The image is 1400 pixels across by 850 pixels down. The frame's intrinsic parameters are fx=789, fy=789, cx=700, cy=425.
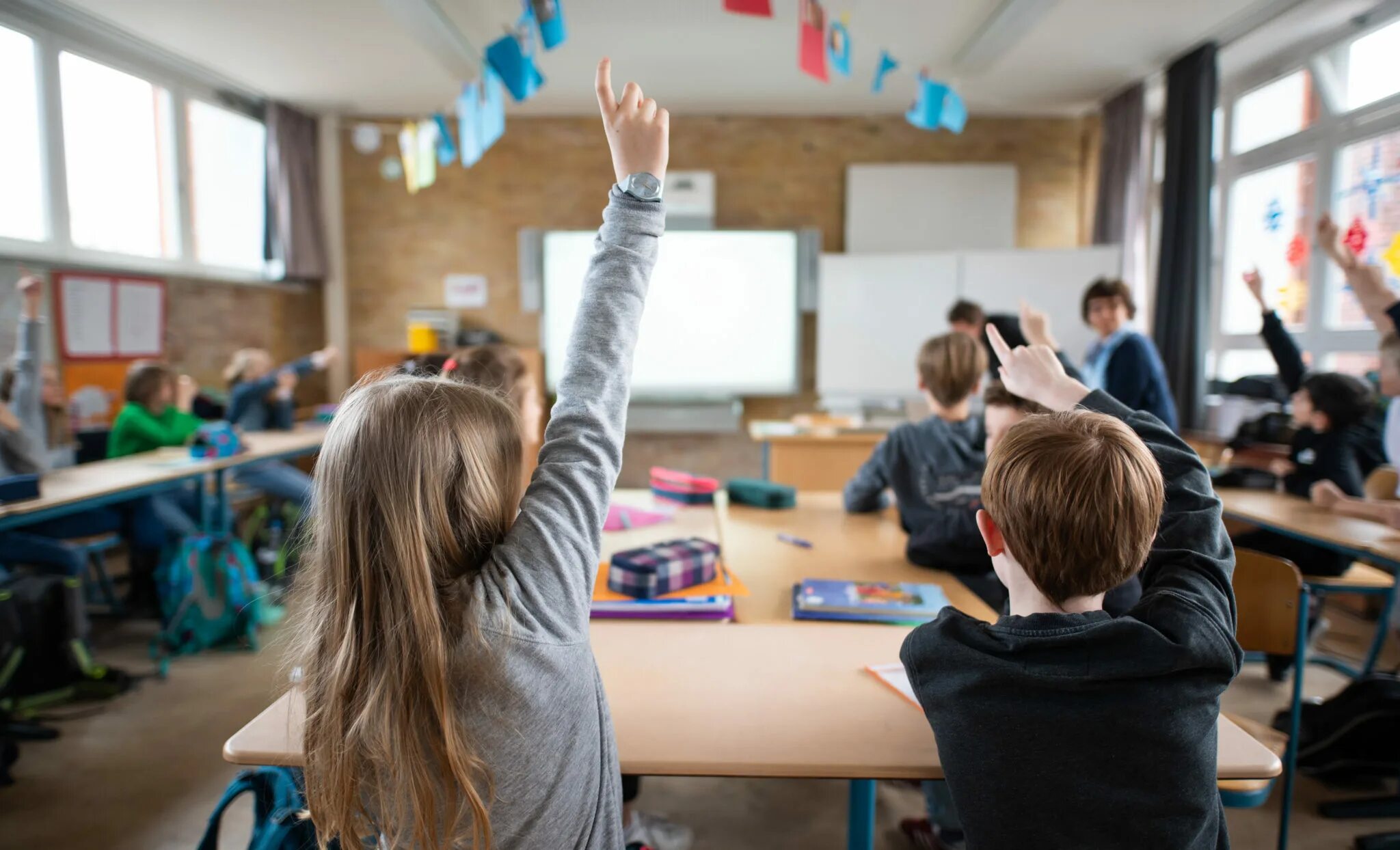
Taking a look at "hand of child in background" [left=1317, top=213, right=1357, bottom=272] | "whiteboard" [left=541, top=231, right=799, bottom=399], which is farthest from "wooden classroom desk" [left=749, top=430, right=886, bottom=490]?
"hand of child in background" [left=1317, top=213, right=1357, bottom=272]

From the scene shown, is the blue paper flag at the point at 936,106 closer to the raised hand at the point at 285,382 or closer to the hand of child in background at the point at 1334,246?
the hand of child in background at the point at 1334,246

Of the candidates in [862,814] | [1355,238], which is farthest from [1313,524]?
[862,814]

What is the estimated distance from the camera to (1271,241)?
427cm

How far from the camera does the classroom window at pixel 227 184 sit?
4.76 metres

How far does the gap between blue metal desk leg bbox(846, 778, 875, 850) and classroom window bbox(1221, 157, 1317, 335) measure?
11.8 ft

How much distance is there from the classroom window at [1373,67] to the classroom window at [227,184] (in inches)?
244

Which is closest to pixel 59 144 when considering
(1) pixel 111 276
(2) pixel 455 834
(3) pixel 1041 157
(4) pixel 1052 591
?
(1) pixel 111 276

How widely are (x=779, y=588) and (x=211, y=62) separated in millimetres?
4749

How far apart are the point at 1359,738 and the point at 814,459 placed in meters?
2.47

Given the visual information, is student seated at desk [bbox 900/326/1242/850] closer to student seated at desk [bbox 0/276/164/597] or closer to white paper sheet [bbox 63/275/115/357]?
student seated at desk [bbox 0/276/164/597]

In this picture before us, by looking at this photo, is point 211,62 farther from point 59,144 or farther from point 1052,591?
point 1052,591

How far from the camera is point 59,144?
12.2 feet

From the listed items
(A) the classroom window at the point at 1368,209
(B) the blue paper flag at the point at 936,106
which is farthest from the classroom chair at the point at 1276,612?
(B) the blue paper flag at the point at 936,106

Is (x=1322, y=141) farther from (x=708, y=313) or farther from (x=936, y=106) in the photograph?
(x=708, y=313)
